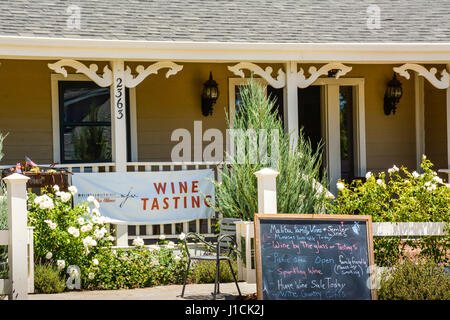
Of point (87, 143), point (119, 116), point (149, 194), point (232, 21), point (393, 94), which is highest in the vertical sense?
point (232, 21)

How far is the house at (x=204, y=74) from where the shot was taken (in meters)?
9.91

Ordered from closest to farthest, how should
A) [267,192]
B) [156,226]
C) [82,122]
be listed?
[267,192] → [156,226] → [82,122]

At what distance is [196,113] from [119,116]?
2.53 m

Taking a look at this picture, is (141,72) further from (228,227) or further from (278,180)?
(228,227)

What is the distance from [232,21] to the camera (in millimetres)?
11445

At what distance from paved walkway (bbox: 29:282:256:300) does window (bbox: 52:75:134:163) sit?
4.07 metres

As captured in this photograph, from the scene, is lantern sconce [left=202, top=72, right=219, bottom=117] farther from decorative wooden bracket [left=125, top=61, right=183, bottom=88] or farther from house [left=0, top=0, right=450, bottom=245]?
decorative wooden bracket [left=125, top=61, right=183, bottom=88]

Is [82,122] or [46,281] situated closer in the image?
[46,281]

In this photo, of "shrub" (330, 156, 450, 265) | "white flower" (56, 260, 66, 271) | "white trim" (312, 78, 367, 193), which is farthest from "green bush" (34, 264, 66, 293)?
"white trim" (312, 78, 367, 193)

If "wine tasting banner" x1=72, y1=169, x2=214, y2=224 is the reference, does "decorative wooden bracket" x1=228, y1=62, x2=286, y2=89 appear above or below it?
above

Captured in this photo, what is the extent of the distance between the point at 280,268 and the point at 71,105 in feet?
20.8

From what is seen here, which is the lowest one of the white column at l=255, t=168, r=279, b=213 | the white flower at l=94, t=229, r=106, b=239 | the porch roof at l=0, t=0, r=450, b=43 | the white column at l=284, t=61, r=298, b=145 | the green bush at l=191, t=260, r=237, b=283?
the green bush at l=191, t=260, r=237, b=283

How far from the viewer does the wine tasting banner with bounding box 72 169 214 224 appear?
380 inches

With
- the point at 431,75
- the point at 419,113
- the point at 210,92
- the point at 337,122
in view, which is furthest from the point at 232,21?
the point at 419,113
